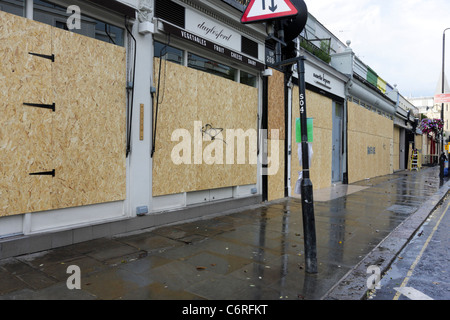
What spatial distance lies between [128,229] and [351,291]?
422 cm

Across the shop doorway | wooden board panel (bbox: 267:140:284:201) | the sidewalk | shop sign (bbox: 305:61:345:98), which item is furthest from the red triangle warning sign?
the shop doorway

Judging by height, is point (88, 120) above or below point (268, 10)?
below

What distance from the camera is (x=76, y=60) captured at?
564cm

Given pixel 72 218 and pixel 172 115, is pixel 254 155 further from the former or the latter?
pixel 72 218

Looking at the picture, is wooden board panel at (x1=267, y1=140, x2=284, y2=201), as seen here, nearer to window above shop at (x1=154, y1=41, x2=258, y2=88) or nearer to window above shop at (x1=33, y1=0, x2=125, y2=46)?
window above shop at (x1=154, y1=41, x2=258, y2=88)

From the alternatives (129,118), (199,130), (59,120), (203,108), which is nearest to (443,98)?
(203,108)

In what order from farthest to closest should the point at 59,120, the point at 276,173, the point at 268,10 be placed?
the point at 276,173, the point at 59,120, the point at 268,10

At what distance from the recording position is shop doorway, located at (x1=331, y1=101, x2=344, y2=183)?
16.6 metres

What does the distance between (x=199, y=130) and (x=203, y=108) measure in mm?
583

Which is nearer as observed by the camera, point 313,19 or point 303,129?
point 303,129

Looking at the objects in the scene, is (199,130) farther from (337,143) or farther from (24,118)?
(337,143)

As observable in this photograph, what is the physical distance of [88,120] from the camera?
5.84 meters

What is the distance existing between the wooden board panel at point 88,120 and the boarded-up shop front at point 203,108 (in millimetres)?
912

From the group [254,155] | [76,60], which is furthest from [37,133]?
[254,155]
